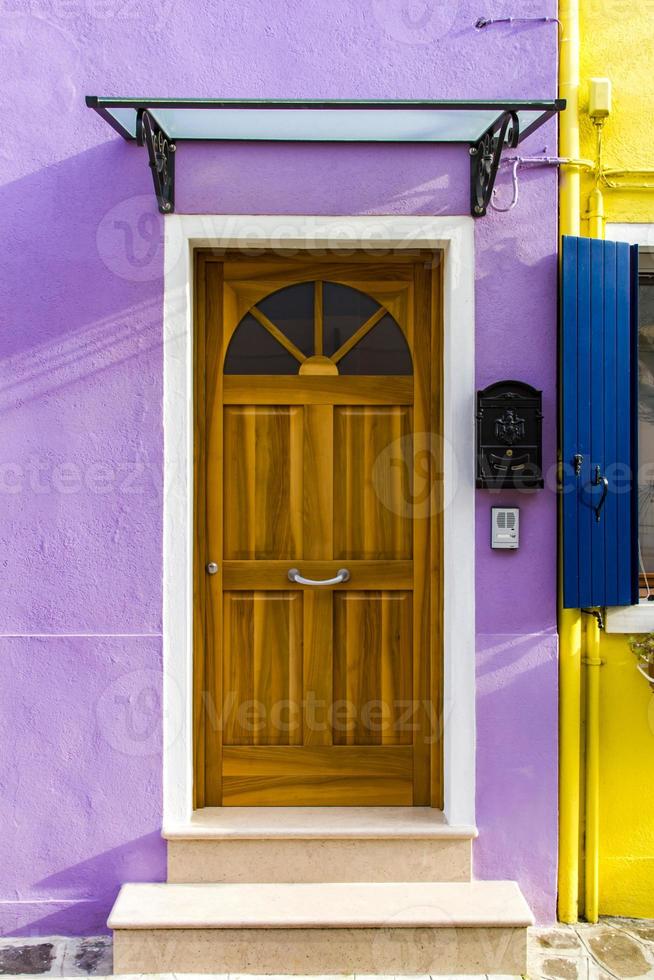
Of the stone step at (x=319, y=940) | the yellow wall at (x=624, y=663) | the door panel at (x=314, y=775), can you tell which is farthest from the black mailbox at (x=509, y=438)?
the stone step at (x=319, y=940)

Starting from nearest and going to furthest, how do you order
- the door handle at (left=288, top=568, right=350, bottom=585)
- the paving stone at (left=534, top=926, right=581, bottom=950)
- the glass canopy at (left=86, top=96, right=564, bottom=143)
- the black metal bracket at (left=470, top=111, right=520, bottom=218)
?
1. the glass canopy at (left=86, top=96, right=564, bottom=143)
2. the black metal bracket at (left=470, top=111, right=520, bottom=218)
3. the paving stone at (left=534, top=926, right=581, bottom=950)
4. the door handle at (left=288, top=568, right=350, bottom=585)

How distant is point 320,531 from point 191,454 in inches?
24.7

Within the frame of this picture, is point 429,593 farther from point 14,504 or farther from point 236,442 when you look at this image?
point 14,504

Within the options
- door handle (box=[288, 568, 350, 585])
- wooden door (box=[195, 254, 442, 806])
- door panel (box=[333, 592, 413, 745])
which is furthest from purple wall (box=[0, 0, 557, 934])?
door handle (box=[288, 568, 350, 585])

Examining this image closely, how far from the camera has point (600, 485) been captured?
3.19m

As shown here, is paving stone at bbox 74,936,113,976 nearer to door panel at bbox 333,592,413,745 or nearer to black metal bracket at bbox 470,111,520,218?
door panel at bbox 333,592,413,745

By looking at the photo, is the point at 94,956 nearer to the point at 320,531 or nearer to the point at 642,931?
the point at 320,531

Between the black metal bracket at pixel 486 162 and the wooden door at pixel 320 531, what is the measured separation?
325mm

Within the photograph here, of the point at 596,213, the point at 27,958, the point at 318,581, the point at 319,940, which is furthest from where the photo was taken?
the point at 318,581

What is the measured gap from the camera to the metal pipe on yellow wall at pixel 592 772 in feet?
10.7

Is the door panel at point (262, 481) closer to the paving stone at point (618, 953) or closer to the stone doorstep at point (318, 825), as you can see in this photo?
the stone doorstep at point (318, 825)

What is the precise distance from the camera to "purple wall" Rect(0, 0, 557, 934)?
10.5 ft

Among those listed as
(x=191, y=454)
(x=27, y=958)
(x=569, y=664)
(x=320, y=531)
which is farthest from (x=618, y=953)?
(x=191, y=454)

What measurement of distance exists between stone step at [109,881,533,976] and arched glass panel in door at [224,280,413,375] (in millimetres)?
2112
